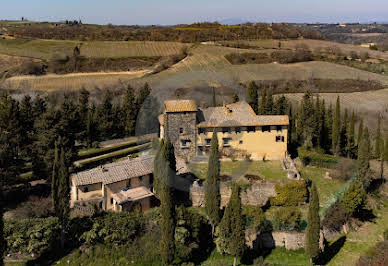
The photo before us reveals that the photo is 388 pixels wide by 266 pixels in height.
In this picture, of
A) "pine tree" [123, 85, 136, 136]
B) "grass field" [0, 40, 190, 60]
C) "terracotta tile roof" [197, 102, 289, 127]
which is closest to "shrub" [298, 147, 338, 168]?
"terracotta tile roof" [197, 102, 289, 127]

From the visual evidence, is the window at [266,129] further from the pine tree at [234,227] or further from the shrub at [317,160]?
the pine tree at [234,227]

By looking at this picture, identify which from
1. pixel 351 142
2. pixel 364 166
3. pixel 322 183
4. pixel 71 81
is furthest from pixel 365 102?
pixel 71 81

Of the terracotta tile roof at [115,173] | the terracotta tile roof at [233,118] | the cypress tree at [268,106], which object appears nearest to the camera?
the terracotta tile roof at [115,173]

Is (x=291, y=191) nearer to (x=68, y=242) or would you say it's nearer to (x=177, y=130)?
(x=177, y=130)

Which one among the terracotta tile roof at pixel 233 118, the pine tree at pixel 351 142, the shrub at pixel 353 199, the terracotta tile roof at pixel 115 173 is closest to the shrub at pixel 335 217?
the shrub at pixel 353 199

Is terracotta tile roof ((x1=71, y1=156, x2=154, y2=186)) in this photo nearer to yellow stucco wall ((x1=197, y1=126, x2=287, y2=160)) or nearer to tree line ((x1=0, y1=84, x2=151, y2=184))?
tree line ((x1=0, y1=84, x2=151, y2=184))

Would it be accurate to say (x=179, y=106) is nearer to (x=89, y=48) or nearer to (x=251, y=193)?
(x=251, y=193)
